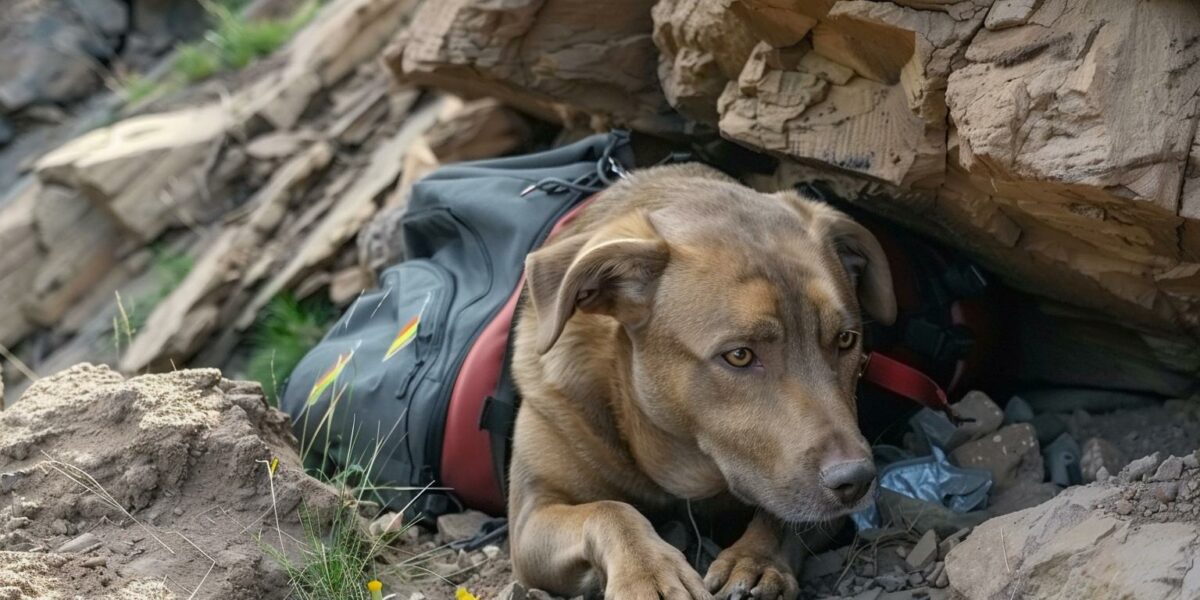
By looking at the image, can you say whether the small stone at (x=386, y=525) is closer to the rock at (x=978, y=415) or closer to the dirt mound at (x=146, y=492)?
the dirt mound at (x=146, y=492)

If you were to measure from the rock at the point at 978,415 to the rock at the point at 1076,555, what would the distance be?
3.48 feet

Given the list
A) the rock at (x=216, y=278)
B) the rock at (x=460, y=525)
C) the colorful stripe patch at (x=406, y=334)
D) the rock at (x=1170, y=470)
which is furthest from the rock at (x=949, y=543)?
the rock at (x=216, y=278)

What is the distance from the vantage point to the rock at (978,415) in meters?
4.48

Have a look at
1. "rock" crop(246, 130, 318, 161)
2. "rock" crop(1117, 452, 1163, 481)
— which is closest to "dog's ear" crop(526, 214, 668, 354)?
"rock" crop(1117, 452, 1163, 481)

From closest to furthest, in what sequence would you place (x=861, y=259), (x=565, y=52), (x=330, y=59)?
(x=861, y=259), (x=565, y=52), (x=330, y=59)

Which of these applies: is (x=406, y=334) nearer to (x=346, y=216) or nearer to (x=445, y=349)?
(x=445, y=349)

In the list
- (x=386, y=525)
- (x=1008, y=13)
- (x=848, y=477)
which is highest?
(x=1008, y=13)

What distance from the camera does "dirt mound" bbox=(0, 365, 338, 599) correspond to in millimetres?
3514

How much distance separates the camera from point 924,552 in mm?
3738

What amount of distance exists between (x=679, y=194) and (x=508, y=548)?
137 cm

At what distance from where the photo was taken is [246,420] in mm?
4047

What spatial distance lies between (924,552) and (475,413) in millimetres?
1639

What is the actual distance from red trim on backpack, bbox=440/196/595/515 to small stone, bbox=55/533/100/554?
136cm

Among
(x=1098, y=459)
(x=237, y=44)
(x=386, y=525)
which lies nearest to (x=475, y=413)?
(x=386, y=525)
